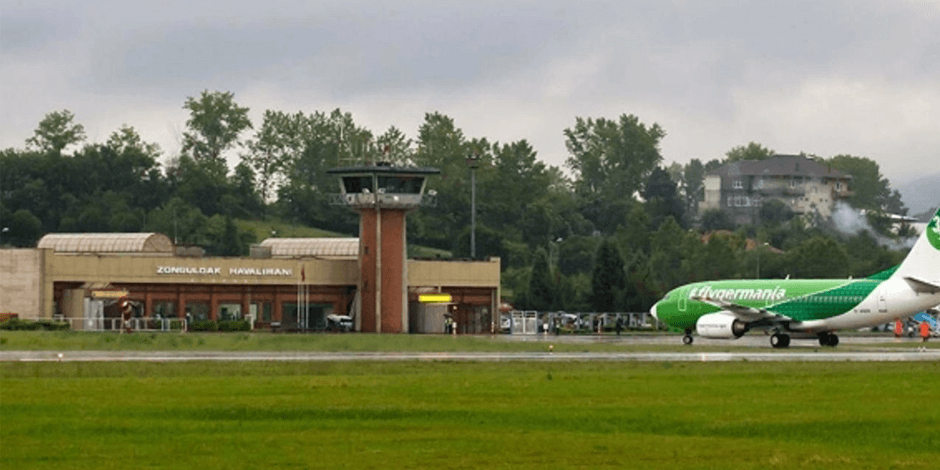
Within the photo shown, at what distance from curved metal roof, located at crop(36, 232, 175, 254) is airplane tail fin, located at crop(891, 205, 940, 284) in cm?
6179

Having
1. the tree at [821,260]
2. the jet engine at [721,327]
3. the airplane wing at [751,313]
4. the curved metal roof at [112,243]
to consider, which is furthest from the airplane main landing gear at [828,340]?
the curved metal roof at [112,243]

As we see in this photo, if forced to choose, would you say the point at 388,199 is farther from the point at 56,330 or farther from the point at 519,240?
the point at 519,240

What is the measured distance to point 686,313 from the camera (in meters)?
94.4

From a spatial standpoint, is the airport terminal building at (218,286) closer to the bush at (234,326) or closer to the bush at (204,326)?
the bush at (234,326)

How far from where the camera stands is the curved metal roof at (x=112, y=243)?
125188mm

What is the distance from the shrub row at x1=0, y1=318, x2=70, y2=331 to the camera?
98000mm

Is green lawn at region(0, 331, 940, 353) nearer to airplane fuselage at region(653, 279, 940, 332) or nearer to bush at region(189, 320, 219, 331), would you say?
airplane fuselage at region(653, 279, 940, 332)

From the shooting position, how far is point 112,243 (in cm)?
12825

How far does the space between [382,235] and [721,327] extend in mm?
37910

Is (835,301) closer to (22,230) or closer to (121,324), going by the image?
(121,324)
